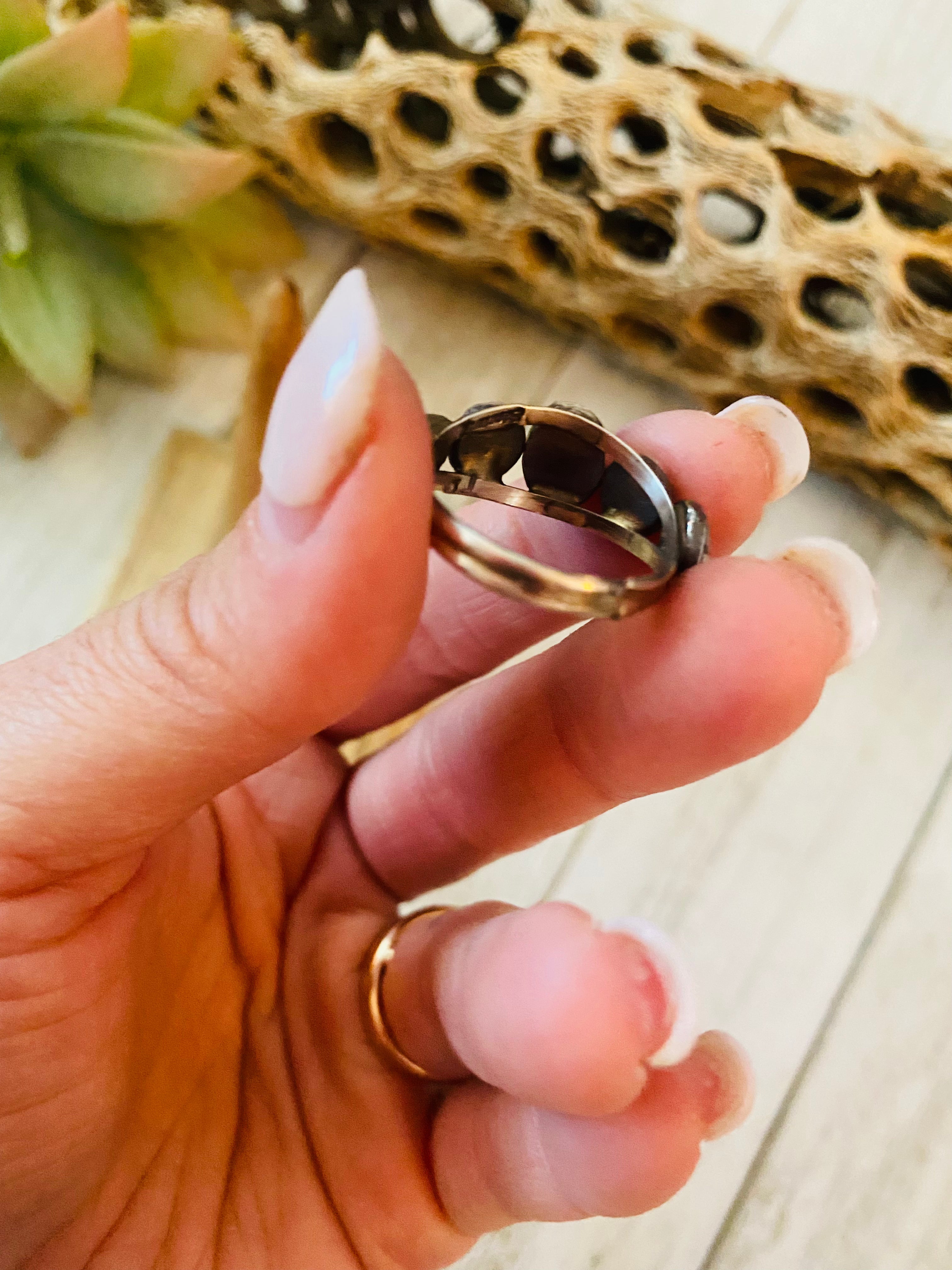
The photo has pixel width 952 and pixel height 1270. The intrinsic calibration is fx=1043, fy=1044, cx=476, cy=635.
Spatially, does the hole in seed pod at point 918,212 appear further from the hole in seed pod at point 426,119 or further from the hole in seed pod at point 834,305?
the hole in seed pod at point 426,119

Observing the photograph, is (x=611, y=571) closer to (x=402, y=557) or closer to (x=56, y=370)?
(x=402, y=557)

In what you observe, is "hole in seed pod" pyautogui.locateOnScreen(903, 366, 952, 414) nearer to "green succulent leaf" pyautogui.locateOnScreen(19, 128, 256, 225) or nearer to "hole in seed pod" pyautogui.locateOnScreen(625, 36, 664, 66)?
"hole in seed pod" pyautogui.locateOnScreen(625, 36, 664, 66)

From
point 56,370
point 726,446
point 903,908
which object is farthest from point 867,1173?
point 56,370

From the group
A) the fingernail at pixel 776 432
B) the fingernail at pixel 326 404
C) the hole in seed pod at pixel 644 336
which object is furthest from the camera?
the hole in seed pod at pixel 644 336

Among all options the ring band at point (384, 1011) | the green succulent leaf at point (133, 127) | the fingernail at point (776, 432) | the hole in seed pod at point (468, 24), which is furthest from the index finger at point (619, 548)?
the hole in seed pod at point (468, 24)

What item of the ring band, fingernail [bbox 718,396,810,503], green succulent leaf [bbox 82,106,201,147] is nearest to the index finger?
fingernail [bbox 718,396,810,503]

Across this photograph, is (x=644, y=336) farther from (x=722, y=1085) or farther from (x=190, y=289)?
(x=722, y=1085)

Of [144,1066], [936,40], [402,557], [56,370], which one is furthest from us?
[936,40]
